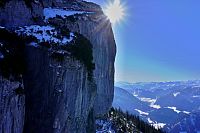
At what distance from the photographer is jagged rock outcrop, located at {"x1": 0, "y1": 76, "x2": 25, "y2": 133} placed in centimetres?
4184

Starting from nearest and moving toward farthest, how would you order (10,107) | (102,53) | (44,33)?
(10,107) → (44,33) → (102,53)

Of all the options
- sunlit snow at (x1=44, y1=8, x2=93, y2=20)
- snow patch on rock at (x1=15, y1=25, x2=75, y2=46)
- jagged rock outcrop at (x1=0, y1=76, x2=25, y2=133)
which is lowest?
jagged rock outcrop at (x1=0, y1=76, x2=25, y2=133)

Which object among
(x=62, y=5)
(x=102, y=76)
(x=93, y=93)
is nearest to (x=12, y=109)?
(x=93, y=93)

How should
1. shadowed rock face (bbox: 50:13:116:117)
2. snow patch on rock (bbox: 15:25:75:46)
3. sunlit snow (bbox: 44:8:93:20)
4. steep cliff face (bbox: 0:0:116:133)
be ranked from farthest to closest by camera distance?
shadowed rock face (bbox: 50:13:116:117)
sunlit snow (bbox: 44:8:93:20)
snow patch on rock (bbox: 15:25:75:46)
steep cliff face (bbox: 0:0:116:133)

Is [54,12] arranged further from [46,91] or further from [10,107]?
[10,107]

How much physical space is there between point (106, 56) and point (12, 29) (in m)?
54.8

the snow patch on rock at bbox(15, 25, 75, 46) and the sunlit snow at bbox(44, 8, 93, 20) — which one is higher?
the sunlit snow at bbox(44, 8, 93, 20)

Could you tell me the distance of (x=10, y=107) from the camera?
1687 inches

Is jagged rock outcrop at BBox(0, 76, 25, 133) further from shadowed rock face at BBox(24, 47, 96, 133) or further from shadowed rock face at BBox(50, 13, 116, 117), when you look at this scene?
shadowed rock face at BBox(50, 13, 116, 117)

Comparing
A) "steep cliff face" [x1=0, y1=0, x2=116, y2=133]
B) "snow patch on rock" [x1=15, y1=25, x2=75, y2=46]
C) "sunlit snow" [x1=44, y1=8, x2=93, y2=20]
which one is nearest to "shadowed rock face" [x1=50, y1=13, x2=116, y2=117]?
"sunlit snow" [x1=44, y1=8, x2=93, y2=20]

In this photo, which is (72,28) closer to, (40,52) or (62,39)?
(62,39)

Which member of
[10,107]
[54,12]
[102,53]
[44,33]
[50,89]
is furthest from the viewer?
[102,53]

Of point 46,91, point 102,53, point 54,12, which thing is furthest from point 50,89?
point 102,53

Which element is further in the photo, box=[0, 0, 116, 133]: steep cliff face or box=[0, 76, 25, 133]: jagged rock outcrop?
box=[0, 0, 116, 133]: steep cliff face
